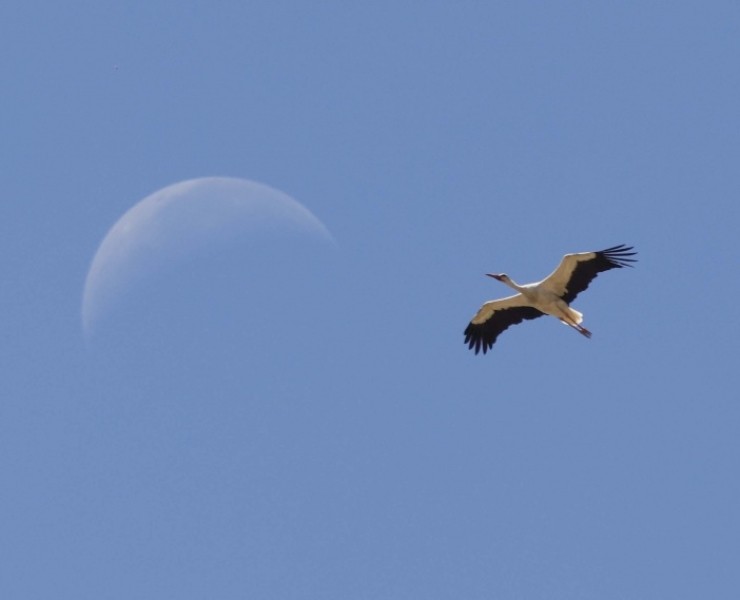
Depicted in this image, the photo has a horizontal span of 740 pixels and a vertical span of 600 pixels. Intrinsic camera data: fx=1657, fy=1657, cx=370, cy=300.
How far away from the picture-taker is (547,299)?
1094 inches

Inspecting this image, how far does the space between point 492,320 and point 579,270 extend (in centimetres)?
252

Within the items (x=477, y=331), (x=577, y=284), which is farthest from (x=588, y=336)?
(x=477, y=331)

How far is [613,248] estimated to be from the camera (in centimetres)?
2672

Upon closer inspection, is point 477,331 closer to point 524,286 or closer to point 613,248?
point 524,286

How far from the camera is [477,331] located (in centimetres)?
2938

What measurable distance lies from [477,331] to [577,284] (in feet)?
8.50

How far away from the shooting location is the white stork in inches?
1065

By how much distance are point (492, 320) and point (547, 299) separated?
172 cm

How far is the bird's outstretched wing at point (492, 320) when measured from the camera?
29.0 m

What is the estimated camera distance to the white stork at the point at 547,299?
88.8 feet

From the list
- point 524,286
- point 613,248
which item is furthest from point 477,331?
point 613,248

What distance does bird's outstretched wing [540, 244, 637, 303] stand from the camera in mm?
26844

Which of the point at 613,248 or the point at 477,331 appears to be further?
the point at 477,331

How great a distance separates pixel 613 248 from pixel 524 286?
192 cm
